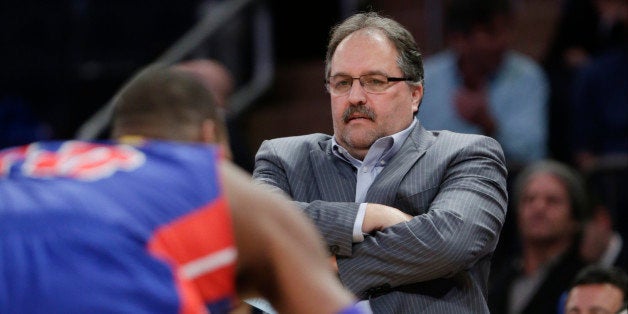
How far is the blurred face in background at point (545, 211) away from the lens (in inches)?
246

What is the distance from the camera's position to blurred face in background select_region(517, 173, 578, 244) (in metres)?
6.24

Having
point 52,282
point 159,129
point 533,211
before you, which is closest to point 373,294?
point 159,129

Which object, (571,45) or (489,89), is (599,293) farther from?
(571,45)

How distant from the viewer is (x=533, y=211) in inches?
251

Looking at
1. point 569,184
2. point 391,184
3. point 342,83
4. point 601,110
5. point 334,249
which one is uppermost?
point 342,83

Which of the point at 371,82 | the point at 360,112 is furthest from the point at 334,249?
the point at 371,82

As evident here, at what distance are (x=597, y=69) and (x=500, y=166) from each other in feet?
11.0

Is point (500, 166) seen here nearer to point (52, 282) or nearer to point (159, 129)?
point (159, 129)

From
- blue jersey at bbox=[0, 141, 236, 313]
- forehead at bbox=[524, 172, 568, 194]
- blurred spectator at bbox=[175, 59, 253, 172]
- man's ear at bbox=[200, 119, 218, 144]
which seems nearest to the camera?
blue jersey at bbox=[0, 141, 236, 313]

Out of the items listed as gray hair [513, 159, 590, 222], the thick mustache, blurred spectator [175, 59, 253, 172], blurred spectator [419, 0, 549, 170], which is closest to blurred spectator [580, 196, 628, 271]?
gray hair [513, 159, 590, 222]

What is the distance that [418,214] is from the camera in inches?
158

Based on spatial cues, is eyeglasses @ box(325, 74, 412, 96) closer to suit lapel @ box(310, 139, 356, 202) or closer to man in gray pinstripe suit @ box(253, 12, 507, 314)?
man in gray pinstripe suit @ box(253, 12, 507, 314)

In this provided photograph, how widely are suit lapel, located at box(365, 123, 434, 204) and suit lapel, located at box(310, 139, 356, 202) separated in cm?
9

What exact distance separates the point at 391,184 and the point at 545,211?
2507 millimetres
